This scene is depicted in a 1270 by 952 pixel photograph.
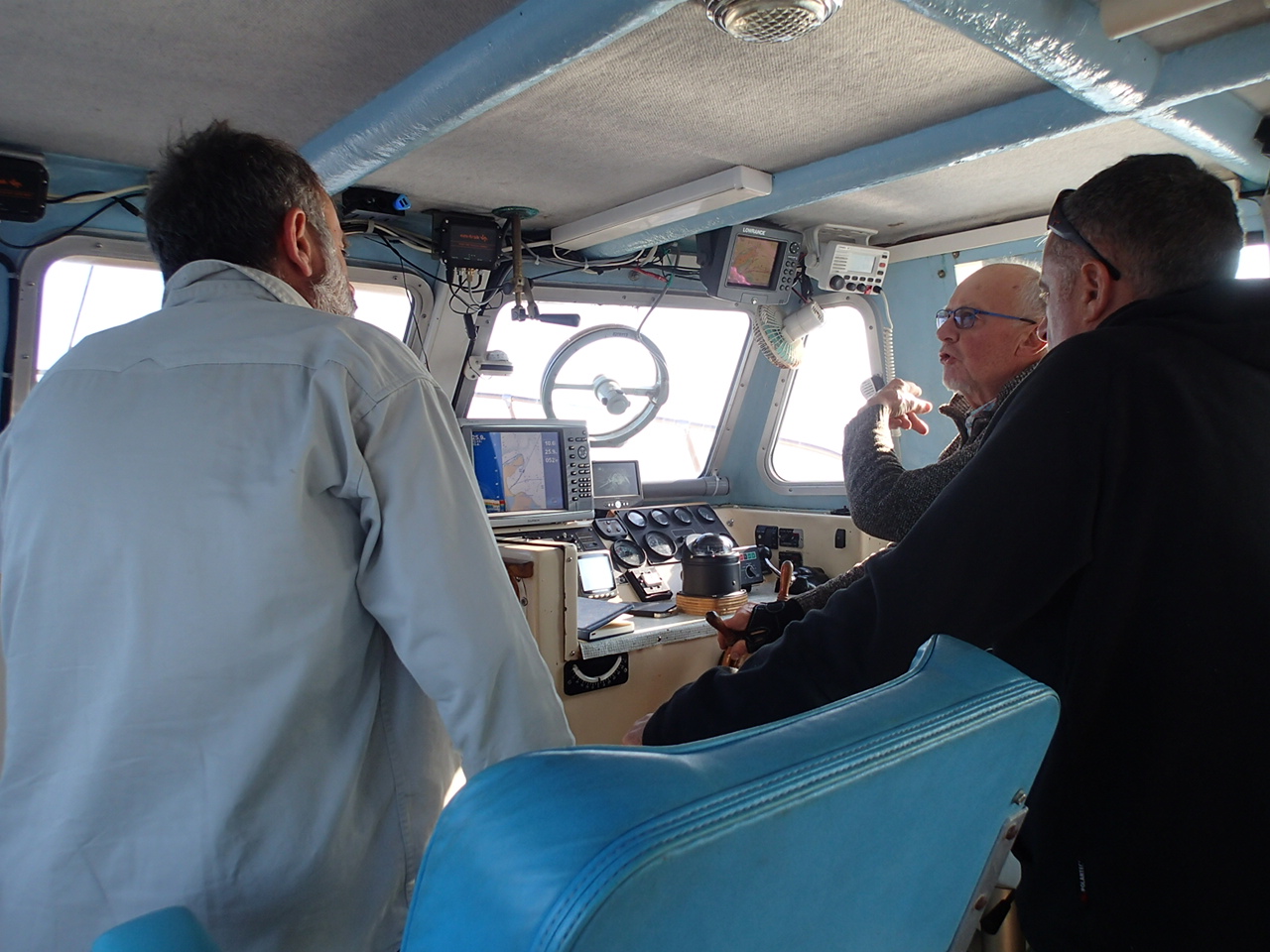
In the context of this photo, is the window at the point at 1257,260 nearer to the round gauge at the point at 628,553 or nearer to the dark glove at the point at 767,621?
the dark glove at the point at 767,621

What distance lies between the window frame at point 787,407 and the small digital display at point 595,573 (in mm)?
1305

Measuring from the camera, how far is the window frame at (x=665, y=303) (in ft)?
12.0

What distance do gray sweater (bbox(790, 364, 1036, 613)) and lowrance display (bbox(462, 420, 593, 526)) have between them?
3.95 ft

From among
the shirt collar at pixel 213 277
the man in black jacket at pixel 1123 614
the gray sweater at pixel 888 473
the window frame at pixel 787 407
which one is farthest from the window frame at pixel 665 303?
the man in black jacket at pixel 1123 614

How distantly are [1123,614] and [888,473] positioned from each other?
3.72 ft

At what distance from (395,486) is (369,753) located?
1.45 feet

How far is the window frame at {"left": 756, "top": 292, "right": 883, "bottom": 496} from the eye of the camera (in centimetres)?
409

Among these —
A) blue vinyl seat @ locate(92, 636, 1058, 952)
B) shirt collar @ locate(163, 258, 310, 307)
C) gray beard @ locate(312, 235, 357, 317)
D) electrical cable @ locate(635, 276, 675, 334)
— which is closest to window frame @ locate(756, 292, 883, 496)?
electrical cable @ locate(635, 276, 675, 334)

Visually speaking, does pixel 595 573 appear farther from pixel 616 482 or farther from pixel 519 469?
pixel 616 482

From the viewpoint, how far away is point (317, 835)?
47.0 inches

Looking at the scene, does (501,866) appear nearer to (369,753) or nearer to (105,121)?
(369,753)

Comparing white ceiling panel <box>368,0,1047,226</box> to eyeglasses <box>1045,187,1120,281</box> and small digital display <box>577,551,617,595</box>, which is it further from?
small digital display <box>577,551,617,595</box>

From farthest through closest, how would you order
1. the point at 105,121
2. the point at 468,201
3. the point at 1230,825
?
1. the point at 468,201
2. the point at 105,121
3. the point at 1230,825

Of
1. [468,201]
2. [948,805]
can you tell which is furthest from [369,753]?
[468,201]
